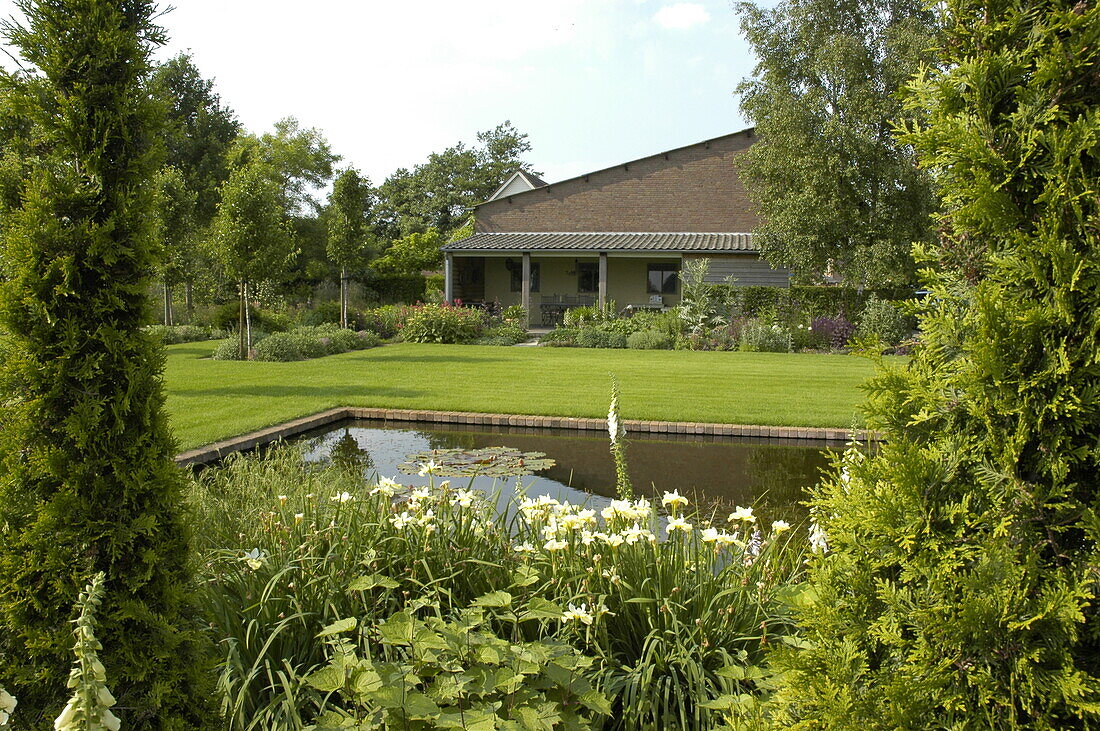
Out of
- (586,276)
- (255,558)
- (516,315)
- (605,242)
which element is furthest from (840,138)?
(255,558)

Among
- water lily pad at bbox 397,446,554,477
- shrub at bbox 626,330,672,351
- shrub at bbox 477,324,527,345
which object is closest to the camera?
water lily pad at bbox 397,446,554,477

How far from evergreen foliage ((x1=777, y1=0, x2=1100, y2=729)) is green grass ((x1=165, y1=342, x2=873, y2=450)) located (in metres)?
7.20

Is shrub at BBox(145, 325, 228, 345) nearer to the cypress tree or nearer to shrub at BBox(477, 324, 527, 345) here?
shrub at BBox(477, 324, 527, 345)

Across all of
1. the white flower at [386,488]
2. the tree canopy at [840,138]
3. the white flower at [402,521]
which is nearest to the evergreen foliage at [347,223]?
the tree canopy at [840,138]

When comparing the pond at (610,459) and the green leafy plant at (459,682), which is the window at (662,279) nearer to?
the pond at (610,459)

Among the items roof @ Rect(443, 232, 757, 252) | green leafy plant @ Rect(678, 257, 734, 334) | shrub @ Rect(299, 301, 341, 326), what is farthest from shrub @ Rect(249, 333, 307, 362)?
roof @ Rect(443, 232, 757, 252)

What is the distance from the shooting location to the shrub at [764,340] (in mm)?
19156

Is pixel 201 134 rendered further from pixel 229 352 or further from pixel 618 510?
pixel 618 510

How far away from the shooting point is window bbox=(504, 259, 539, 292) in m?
29.8

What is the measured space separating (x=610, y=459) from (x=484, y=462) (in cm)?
145

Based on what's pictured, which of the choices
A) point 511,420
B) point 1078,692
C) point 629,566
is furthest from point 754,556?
point 511,420

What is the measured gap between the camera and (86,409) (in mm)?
2074

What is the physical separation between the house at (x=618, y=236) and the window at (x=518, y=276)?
4 cm

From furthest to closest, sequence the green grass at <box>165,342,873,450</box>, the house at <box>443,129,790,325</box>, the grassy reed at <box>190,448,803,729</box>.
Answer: the house at <box>443,129,790,325</box> → the green grass at <box>165,342,873,450</box> → the grassy reed at <box>190,448,803,729</box>
